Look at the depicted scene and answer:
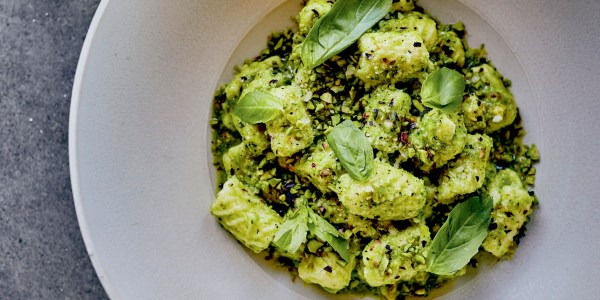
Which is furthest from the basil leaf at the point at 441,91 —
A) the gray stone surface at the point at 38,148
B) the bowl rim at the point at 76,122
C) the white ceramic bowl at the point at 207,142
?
the gray stone surface at the point at 38,148

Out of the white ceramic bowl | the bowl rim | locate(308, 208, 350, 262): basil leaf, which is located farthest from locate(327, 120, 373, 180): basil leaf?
the bowl rim

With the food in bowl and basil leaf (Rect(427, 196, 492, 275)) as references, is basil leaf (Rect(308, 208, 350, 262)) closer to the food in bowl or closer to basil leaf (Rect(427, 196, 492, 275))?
the food in bowl

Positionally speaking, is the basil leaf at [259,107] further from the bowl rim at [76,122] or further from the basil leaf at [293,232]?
the bowl rim at [76,122]

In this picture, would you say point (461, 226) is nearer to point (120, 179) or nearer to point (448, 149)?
point (448, 149)

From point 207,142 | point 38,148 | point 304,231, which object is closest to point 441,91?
point 304,231

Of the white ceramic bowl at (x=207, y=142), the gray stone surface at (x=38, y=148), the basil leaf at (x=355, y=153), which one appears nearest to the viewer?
the basil leaf at (x=355, y=153)

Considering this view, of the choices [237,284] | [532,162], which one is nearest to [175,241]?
[237,284]

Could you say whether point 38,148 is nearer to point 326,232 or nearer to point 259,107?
point 259,107
